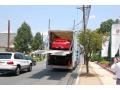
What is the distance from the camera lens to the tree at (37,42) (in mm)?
84387

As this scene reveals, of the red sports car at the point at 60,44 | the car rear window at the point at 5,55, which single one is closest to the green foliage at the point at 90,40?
the red sports car at the point at 60,44

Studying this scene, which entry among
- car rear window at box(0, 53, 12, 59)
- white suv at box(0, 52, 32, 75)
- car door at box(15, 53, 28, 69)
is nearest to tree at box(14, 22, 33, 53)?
car door at box(15, 53, 28, 69)

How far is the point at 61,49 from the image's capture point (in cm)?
2866

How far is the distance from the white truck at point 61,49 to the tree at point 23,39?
143 feet

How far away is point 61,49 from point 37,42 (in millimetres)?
60389

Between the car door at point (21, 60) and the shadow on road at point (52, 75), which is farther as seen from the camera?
the car door at point (21, 60)

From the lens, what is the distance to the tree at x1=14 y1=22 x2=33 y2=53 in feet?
239

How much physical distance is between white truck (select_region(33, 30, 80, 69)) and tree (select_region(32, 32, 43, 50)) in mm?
52780

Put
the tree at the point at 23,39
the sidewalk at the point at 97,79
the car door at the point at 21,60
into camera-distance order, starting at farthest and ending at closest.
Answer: the tree at the point at 23,39 < the car door at the point at 21,60 < the sidewalk at the point at 97,79

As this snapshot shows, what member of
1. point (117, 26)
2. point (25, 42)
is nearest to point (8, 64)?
point (117, 26)

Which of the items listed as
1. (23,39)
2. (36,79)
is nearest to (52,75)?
(36,79)

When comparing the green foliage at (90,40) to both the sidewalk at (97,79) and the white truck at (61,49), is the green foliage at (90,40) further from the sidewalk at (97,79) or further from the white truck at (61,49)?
the sidewalk at (97,79)

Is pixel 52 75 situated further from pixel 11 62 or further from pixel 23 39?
pixel 23 39

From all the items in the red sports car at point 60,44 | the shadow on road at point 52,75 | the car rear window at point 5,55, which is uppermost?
the red sports car at point 60,44
